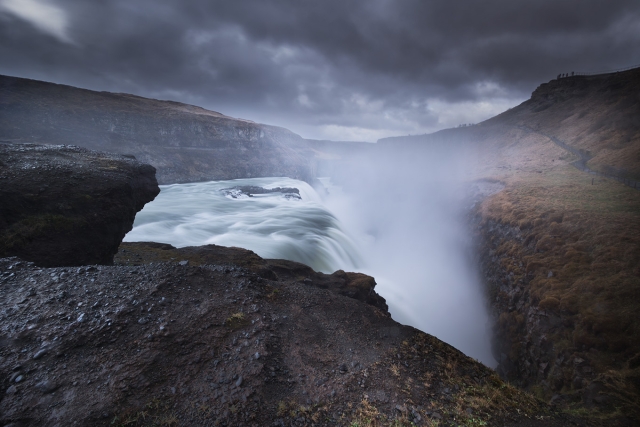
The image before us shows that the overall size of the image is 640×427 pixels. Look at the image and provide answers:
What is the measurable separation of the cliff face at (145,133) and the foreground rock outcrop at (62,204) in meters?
72.4

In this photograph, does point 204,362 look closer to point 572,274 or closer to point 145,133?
point 572,274

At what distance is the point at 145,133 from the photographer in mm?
93688

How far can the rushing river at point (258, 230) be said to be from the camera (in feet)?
84.3

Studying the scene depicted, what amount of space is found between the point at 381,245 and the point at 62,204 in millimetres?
39842

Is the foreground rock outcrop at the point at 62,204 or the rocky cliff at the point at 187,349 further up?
the foreground rock outcrop at the point at 62,204

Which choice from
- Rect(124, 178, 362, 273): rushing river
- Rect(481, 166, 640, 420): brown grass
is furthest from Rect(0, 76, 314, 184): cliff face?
Rect(481, 166, 640, 420): brown grass

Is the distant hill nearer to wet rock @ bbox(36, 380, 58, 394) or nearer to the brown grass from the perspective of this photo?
the brown grass

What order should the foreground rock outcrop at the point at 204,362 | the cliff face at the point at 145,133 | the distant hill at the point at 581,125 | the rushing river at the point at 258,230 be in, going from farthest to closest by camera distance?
the cliff face at the point at 145,133 → the distant hill at the point at 581,125 → the rushing river at the point at 258,230 → the foreground rock outcrop at the point at 204,362

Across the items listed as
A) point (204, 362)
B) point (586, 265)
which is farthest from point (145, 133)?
point (586, 265)

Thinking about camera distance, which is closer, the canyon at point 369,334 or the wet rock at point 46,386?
the wet rock at point 46,386

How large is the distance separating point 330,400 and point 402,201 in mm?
62936

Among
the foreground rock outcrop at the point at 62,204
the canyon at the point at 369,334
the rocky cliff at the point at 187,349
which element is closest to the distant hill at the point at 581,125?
the canyon at the point at 369,334

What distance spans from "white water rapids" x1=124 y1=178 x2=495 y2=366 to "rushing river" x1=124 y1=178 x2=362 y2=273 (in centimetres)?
10

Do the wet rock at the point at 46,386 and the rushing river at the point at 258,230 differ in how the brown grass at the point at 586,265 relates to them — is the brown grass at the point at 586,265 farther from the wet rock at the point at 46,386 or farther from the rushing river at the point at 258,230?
the wet rock at the point at 46,386
